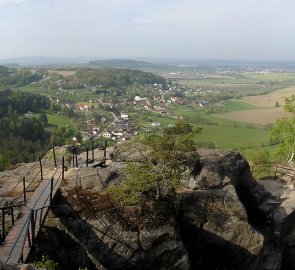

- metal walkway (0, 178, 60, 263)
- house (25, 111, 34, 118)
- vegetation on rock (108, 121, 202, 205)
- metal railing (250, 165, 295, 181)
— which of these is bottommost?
house (25, 111, 34, 118)

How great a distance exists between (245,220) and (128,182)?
5.62 metres

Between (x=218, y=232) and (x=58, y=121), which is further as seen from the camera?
(x=58, y=121)

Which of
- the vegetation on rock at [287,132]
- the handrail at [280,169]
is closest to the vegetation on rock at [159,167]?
the handrail at [280,169]

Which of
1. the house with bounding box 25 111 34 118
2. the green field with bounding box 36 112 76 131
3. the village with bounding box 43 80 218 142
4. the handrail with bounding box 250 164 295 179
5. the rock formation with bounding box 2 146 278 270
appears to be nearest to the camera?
the rock formation with bounding box 2 146 278 270

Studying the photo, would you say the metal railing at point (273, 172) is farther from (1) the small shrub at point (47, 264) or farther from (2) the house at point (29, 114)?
(2) the house at point (29, 114)

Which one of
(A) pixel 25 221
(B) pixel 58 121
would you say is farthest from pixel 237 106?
(A) pixel 25 221

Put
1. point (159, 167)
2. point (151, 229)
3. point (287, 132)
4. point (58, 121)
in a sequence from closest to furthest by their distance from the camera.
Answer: point (151, 229) → point (159, 167) → point (287, 132) → point (58, 121)

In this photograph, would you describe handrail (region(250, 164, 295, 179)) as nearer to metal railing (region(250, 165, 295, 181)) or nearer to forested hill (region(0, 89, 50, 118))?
Answer: metal railing (region(250, 165, 295, 181))

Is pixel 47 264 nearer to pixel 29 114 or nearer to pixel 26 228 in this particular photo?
pixel 26 228

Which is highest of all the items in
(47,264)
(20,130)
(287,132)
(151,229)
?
(287,132)

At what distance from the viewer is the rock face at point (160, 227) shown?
47.1 ft

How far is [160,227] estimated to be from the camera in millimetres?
15000

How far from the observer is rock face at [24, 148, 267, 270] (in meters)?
14.4

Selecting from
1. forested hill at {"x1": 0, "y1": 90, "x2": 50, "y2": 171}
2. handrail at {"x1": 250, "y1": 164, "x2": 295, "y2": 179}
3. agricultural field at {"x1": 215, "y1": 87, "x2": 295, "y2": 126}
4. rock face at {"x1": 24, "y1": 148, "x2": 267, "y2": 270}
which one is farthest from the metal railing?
agricultural field at {"x1": 215, "y1": 87, "x2": 295, "y2": 126}
